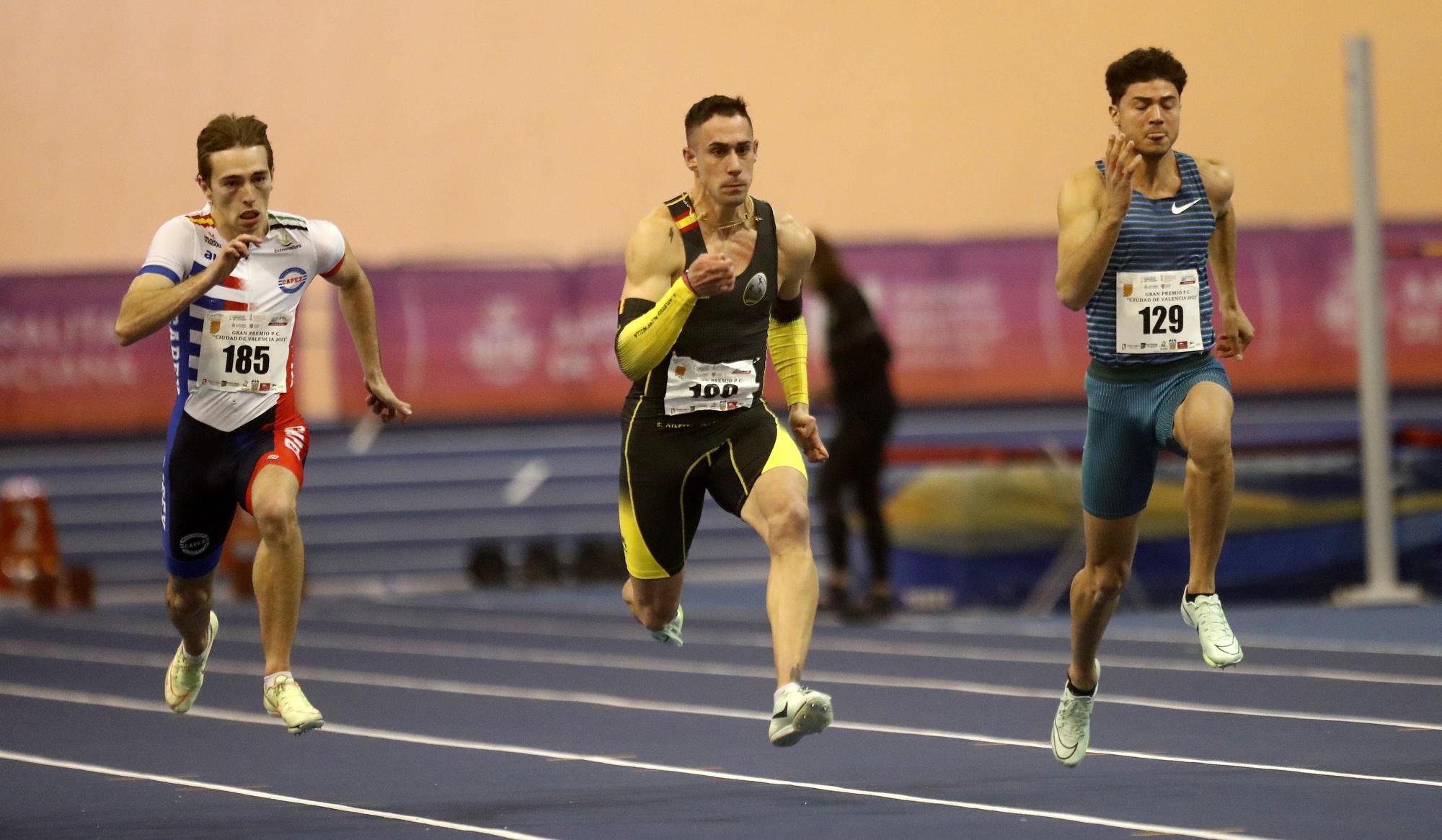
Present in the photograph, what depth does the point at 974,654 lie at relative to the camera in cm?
1145

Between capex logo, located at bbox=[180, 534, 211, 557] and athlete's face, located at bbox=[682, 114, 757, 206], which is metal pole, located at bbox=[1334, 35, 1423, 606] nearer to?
athlete's face, located at bbox=[682, 114, 757, 206]

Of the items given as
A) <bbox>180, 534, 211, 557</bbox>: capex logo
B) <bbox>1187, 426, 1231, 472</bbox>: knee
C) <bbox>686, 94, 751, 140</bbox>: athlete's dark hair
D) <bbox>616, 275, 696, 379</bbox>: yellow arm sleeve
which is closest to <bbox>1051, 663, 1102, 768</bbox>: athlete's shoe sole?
<bbox>1187, 426, 1231, 472</bbox>: knee

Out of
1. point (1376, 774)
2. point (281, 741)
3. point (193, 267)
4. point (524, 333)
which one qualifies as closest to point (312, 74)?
point (524, 333)

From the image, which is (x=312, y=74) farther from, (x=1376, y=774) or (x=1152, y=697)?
→ (x=1376, y=774)

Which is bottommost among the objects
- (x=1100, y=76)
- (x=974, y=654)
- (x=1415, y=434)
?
(x=974, y=654)

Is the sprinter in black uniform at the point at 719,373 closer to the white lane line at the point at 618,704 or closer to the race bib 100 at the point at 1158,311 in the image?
the race bib 100 at the point at 1158,311

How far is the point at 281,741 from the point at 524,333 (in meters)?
9.11

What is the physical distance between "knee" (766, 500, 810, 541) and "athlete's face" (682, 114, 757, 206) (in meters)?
0.95

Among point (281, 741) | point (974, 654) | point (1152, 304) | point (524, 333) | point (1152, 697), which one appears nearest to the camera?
point (1152, 304)

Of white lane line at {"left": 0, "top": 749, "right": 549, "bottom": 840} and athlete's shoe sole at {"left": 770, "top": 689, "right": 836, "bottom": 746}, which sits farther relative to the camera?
white lane line at {"left": 0, "top": 749, "right": 549, "bottom": 840}

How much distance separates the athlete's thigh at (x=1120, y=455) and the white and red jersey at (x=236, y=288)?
260 centimetres

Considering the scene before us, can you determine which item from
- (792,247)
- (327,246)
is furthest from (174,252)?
(792,247)

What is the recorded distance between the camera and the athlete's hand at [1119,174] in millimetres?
6492

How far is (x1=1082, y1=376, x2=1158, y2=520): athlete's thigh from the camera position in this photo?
6.86 meters
